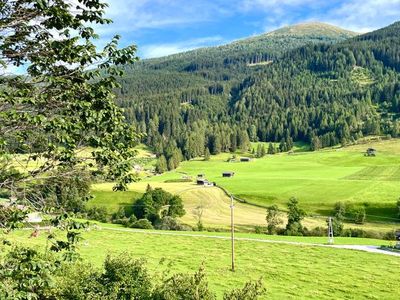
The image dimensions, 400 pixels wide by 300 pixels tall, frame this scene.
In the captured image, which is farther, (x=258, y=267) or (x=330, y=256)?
(x=330, y=256)

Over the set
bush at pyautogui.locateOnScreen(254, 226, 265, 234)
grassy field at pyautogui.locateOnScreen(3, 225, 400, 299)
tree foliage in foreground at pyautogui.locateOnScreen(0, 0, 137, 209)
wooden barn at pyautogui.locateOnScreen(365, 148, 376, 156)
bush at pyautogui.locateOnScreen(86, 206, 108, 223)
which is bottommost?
grassy field at pyautogui.locateOnScreen(3, 225, 400, 299)

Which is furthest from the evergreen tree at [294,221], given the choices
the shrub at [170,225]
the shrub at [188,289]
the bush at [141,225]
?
the shrub at [188,289]

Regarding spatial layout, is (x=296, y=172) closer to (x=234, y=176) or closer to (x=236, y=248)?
(x=234, y=176)

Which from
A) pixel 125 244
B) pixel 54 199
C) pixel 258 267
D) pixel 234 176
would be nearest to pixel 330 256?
pixel 258 267

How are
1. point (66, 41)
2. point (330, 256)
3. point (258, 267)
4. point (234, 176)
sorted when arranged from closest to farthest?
point (66, 41) < point (258, 267) < point (330, 256) < point (234, 176)

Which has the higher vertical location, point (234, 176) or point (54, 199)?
point (234, 176)

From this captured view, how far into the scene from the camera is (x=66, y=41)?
536 inches

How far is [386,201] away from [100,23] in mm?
107267

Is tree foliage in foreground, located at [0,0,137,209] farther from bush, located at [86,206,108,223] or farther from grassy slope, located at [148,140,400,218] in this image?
grassy slope, located at [148,140,400,218]

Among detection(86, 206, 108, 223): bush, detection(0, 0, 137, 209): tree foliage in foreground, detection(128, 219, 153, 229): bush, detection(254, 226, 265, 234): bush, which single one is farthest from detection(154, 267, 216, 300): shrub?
detection(86, 206, 108, 223): bush

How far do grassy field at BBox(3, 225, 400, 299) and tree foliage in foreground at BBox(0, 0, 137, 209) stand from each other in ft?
76.9

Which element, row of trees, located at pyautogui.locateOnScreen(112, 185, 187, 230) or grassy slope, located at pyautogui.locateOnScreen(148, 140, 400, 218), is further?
grassy slope, located at pyautogui.locateOnScreen(148, 140, 400, 218)

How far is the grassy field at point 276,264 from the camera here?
4578 cm

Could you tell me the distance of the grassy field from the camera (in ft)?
150
